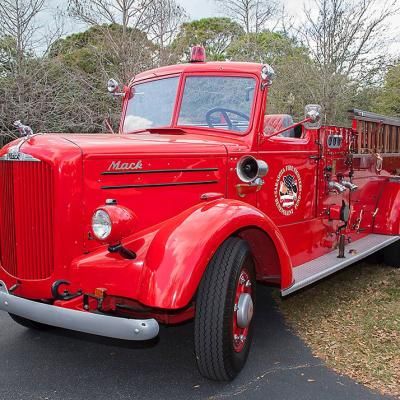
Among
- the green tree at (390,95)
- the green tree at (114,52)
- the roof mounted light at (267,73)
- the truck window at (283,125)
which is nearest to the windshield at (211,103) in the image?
the roof mounted light at (267,73)

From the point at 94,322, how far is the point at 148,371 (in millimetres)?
841

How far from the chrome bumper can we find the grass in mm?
1456

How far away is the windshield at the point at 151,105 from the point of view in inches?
160

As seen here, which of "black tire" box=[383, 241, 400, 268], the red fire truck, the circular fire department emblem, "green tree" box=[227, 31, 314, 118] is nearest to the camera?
the red fire truck

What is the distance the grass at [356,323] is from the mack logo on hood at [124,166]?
1845mm

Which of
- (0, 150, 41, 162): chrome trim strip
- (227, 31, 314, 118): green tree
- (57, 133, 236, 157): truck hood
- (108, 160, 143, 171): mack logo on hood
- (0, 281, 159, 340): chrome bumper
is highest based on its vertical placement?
(227, 31, 314, 118): green tree

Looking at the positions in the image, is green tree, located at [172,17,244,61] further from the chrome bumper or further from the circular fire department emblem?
the chrome bumper

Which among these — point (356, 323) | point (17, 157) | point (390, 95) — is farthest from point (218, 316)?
point (390, 95)

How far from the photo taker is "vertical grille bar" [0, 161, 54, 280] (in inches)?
114

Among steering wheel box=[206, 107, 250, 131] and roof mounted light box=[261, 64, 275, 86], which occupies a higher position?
roof mounted light box=[261, 64, 275, 86]

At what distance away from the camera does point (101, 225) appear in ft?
8.88

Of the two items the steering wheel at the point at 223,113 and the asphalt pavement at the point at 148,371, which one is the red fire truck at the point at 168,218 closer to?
the steering wheel at the point at 223,113

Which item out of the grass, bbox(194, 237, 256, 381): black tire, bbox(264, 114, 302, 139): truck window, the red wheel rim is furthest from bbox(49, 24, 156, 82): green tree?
bbox(194, 237, 256, 381): black tire

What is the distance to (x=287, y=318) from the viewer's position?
4.23m
